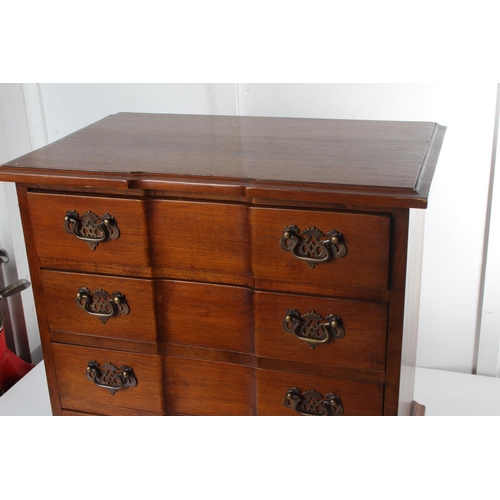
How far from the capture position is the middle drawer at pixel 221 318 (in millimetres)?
1560

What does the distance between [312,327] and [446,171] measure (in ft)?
2.60

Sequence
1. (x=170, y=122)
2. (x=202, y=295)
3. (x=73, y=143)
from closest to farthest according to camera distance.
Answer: (x=202, y=295), (x=73, y=143), (x=170, y=122)

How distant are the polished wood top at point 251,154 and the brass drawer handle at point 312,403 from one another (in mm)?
483

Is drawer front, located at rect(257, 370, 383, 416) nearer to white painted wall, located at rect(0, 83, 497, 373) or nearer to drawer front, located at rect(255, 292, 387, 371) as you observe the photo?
drawer front, located at rect(255, 292, 387, 371)

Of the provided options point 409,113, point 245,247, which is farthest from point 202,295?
point 409,113

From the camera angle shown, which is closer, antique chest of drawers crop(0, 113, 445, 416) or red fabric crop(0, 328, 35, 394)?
antique chest of drawers crop(0, 113, 445, 416)

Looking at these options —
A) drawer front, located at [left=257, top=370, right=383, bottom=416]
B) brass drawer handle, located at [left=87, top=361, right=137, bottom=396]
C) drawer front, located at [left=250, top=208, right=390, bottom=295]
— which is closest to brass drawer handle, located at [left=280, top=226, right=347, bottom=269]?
drawer front, located at [left=250, top=208, right=390, bottom=295]

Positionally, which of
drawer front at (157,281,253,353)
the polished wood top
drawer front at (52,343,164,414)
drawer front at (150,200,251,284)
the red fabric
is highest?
the polished wood top

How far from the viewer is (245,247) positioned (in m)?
1.58

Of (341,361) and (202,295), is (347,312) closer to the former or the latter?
(341,361)

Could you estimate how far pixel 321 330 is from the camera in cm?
158

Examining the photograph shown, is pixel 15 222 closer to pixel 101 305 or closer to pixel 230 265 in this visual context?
pixel 101 305

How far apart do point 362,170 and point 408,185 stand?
0.13 m

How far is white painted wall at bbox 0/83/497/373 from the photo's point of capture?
6.84ft
